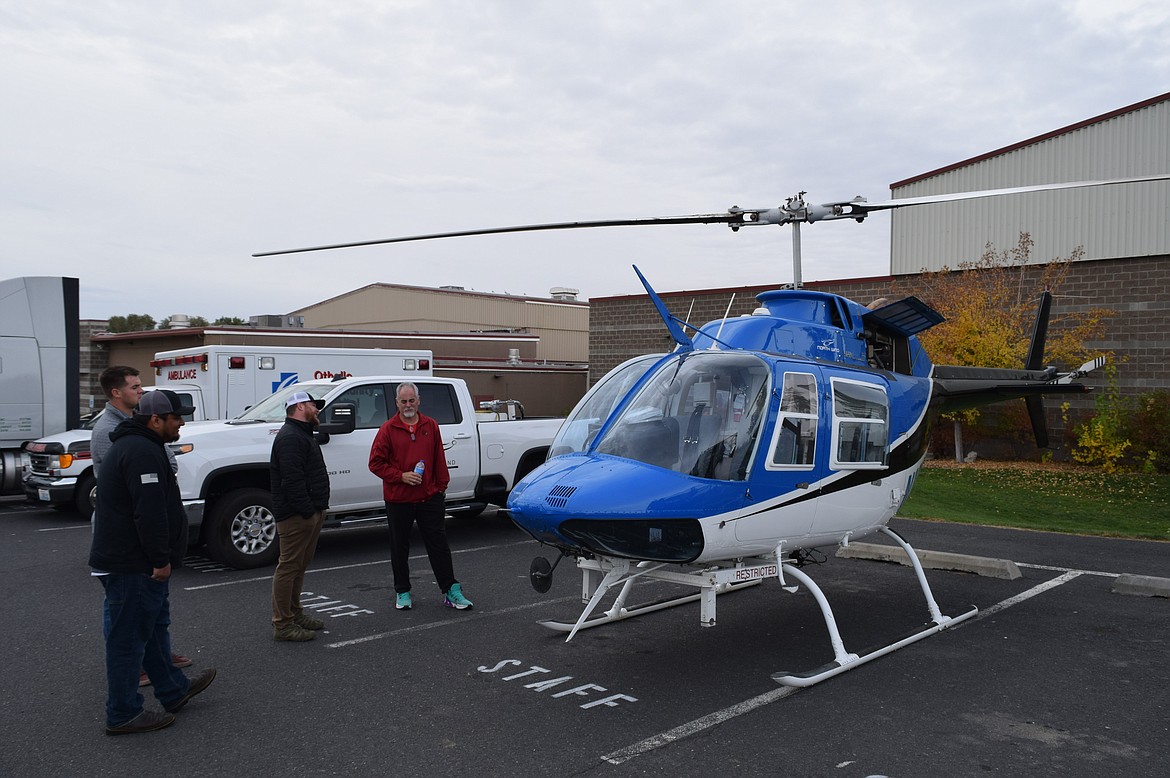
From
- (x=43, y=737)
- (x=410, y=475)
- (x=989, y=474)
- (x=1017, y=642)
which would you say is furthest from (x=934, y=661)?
(x=989, y=474)

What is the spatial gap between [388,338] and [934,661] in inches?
970

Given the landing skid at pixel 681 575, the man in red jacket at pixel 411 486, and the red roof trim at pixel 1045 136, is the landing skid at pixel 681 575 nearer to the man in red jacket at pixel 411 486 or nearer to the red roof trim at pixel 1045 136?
the man in red jacket at pixel 411 486

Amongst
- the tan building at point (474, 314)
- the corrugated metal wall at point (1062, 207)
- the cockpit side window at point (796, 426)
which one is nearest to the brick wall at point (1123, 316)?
the corrugated metal wall at point (1062, 207)

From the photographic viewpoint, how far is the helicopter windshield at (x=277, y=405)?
10391 mm

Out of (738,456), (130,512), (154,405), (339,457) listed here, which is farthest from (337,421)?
(738,456)

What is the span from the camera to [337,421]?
9.41m

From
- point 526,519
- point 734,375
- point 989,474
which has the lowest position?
point 989,474

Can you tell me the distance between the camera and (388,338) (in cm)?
2905

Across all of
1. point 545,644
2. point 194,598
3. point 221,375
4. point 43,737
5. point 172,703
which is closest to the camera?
point 43,737

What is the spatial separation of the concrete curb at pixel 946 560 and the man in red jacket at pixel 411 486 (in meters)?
3.96

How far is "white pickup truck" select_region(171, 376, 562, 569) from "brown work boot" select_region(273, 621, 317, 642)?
280cm

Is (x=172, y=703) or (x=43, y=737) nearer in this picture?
(x=43, y=737)

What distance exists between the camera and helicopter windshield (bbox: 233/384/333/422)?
10391mm

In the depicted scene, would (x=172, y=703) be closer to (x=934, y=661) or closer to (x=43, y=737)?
(x=43, y=737)
